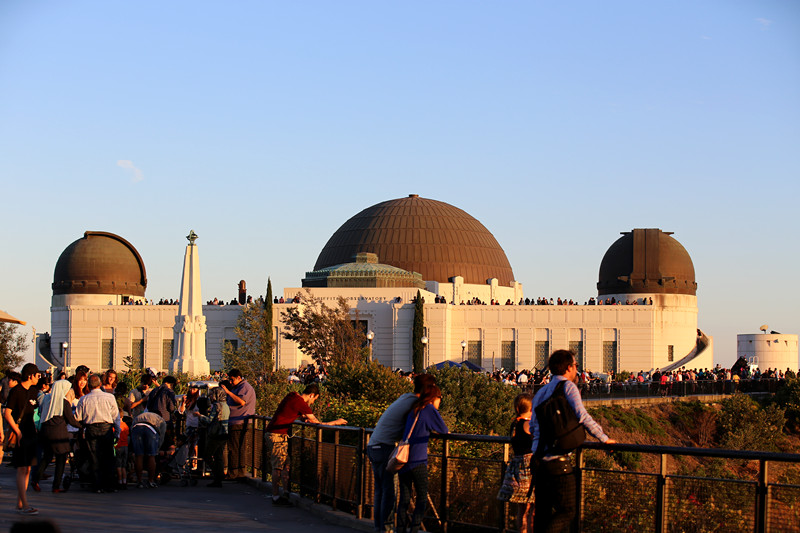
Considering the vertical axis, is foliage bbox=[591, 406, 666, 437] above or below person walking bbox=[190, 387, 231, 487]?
below

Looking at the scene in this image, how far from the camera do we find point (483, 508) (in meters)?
11.1

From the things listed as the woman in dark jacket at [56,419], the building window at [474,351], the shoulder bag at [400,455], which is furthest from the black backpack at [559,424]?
the building window at [474,351]

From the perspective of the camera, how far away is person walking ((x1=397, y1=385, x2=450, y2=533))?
10562 millimetres

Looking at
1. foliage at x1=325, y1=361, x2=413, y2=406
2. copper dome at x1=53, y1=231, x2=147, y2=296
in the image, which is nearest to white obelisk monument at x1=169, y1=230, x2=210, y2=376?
foliage at x1=325, y1=361, x2=413, y2=406

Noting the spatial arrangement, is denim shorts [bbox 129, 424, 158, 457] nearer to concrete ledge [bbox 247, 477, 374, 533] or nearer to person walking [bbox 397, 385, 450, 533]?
concrete ledge [bbox 247, 477, 374, 533]

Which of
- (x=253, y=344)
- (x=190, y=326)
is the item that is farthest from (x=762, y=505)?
(x=253, y=344)

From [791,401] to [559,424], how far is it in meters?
50.9

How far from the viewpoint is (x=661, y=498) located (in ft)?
30.8

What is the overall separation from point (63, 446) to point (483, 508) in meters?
6.79

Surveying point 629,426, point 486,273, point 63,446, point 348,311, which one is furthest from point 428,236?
point 63,446

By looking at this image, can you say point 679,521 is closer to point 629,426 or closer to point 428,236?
point 629,426

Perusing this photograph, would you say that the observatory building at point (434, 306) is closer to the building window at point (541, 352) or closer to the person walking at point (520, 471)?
the building window at point (541, 352)

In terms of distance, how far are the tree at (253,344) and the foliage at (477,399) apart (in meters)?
16.9

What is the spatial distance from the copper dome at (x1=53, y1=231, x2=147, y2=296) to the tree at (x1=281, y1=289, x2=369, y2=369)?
19.1m
